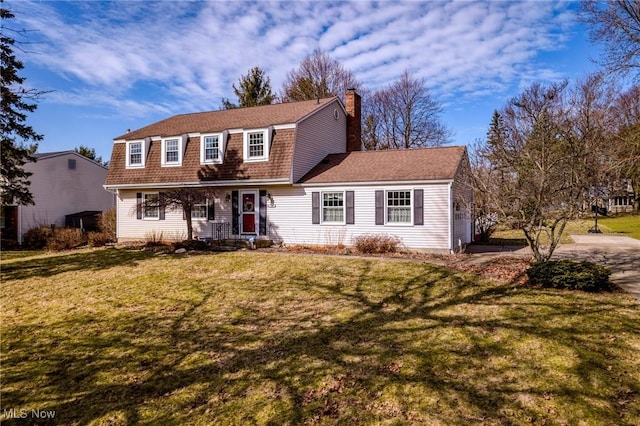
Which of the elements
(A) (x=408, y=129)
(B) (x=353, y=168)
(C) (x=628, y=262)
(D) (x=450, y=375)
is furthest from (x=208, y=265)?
(A) (x=408, y=129)

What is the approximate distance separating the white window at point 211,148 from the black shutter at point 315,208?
527cm

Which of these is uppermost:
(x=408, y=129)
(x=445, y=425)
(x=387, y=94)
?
(x=387, y=94)

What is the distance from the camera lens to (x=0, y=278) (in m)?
13.0

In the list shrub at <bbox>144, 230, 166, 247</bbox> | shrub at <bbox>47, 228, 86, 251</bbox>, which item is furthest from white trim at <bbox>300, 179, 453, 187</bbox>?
shrub at <bbox>47, 228, 86, 251</bbox>

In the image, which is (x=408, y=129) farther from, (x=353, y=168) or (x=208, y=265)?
(x=208, y=265)

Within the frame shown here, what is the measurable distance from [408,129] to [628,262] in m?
26.4

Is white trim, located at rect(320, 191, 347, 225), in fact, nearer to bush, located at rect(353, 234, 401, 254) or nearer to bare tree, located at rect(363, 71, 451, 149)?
bush, located at rect(353, 234, 401, 254)

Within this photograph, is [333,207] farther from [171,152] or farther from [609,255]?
[609,255]

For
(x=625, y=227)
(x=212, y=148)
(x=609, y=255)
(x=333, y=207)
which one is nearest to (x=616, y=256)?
(x=609, y=255)

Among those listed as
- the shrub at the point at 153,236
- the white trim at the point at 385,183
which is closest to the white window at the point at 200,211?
the shrub at the point at 153,236

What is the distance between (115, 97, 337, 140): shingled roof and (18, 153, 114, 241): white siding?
22.5 ft

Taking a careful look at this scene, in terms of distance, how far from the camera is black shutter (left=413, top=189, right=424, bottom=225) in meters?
15.1

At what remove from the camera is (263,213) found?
18.2 metres

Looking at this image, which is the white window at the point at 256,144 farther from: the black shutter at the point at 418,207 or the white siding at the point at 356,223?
the black shutter at the point at 418,207
